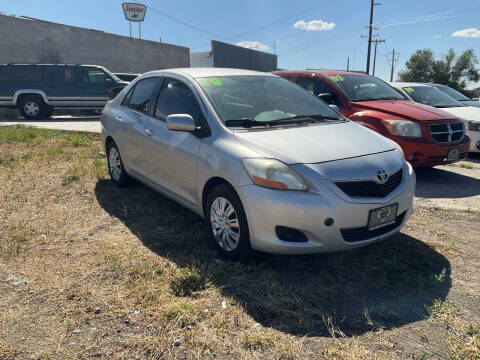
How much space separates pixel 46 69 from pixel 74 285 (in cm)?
1276

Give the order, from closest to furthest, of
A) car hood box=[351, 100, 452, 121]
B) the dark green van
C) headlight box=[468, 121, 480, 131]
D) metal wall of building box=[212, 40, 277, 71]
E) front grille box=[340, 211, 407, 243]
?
front grille box=[340, 211, 407, 243]
car hood box=[351, 100, 452, 121]
headlight box=[468, 121, 480, 131]
the dark green van
metal wall of building box=[212, 40, 277, 71]

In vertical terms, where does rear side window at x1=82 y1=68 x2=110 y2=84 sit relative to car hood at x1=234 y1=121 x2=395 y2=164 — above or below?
above

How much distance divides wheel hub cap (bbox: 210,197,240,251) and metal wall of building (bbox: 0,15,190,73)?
1941 cm

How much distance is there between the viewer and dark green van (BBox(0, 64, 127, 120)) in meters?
13.6

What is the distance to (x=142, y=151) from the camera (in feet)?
15.2

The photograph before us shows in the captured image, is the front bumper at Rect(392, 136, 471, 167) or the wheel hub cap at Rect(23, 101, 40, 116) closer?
the front bumper at Rect(392, 136, 471, 167)

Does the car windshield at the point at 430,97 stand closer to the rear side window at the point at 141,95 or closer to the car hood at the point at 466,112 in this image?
the car hood at the point at 466,112

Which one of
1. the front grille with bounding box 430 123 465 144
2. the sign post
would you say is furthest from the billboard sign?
the front grille with bounding box 430 123 465 144

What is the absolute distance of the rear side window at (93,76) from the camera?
46.2 feet

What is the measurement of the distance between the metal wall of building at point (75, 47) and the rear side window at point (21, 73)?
632cm

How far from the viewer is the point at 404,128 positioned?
235 inches

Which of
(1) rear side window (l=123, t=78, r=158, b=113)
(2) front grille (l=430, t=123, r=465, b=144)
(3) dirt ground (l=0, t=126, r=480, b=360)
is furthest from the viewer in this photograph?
(2) front grille (l=430, t=123, r=465, b=144)

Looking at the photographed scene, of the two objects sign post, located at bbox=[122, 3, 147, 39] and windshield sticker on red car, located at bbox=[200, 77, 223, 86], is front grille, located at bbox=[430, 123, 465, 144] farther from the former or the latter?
sign post, located at bbox=[122, 3, 147, 39]

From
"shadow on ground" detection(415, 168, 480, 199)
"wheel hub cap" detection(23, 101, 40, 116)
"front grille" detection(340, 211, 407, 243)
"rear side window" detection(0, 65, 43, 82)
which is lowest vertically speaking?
"shadow on ground" detection(415, 168, 480, 199)
